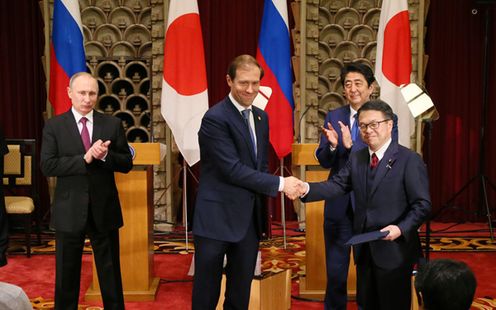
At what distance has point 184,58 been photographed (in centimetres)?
538

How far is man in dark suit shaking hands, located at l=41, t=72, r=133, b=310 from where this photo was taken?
3414mm

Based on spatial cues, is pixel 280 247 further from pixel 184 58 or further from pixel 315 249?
pixel 184 58

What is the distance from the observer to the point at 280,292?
406 cm

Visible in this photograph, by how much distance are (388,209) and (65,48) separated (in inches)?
128

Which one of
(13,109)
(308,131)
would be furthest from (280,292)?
(13,109)

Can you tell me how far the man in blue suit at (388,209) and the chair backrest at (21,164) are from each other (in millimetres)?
4054

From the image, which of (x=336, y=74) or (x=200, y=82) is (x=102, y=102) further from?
(x=336, y=74)

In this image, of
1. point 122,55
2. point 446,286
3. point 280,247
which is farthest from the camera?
point 122,55

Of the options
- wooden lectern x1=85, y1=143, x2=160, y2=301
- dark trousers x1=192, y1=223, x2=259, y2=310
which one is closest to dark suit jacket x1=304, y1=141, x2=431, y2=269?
dark trousers x1=192, y1=223, x2=259, y2=310

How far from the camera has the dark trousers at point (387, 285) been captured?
2.92 m

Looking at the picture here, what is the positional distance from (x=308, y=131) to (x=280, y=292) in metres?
3.21

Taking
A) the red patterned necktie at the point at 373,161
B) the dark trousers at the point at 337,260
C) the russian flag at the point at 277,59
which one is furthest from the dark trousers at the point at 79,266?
the russian flag at the point at 277,59

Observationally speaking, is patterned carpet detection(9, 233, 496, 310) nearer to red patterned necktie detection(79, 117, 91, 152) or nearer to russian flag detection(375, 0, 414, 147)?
russian flag detection(375, 0, 414, 147)

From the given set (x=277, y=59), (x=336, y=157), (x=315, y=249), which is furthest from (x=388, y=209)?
(x=277, y=59)
